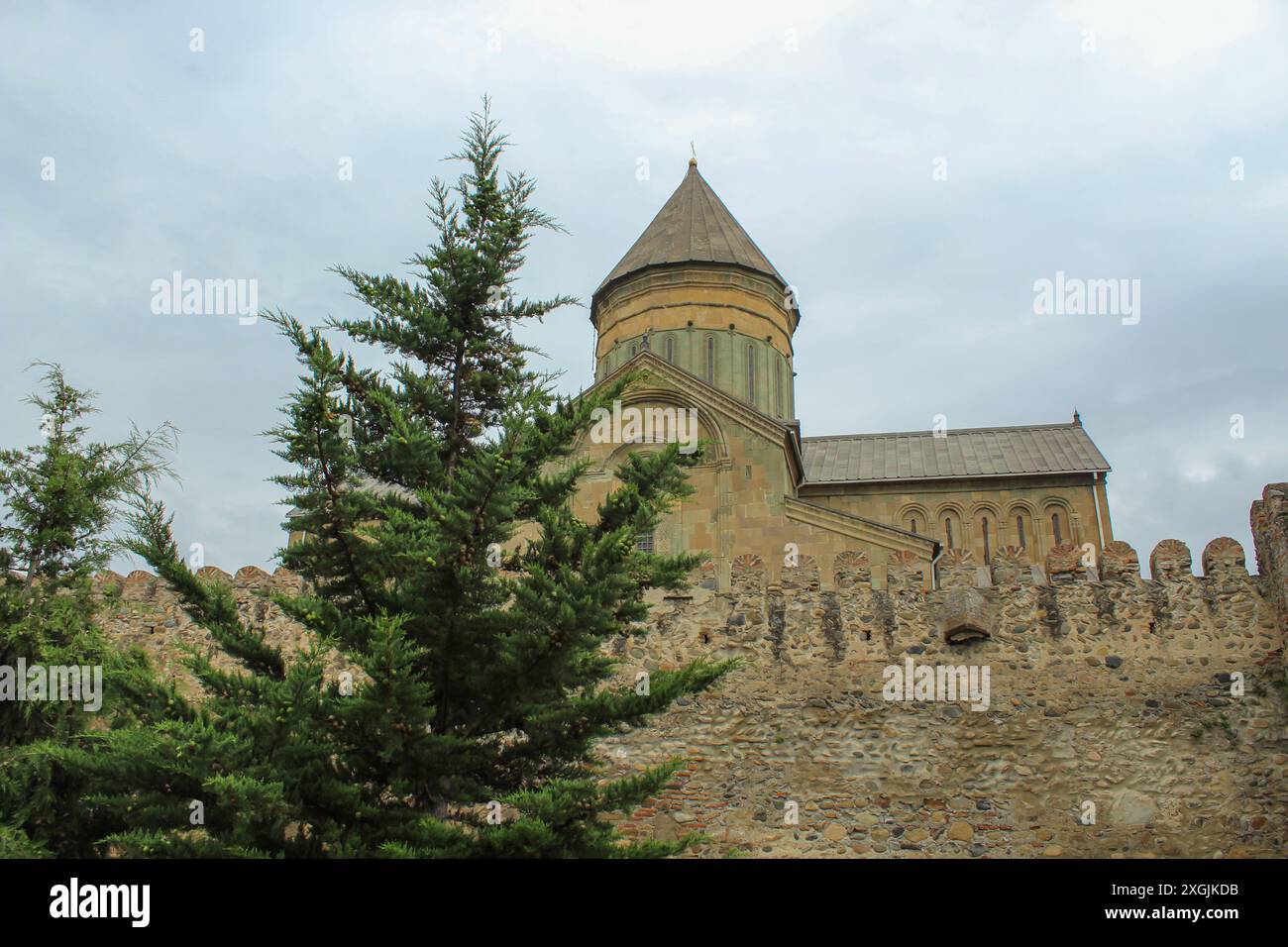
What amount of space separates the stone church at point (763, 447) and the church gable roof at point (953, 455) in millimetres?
40

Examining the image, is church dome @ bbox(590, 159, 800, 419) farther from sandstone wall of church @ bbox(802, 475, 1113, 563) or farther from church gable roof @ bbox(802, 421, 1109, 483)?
sandstone wall of church @ bbox(802, 475, 1113, 563)

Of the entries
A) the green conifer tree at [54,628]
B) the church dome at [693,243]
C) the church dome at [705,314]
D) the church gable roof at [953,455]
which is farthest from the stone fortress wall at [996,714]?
the church dome at [693,243]

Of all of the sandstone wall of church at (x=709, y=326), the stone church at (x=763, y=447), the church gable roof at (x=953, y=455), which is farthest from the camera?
the sandstone wall of church at (x=709, y=326)

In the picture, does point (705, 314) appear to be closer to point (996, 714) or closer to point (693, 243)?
point (693, 243)

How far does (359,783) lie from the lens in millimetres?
6820

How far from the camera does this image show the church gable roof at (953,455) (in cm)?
2019

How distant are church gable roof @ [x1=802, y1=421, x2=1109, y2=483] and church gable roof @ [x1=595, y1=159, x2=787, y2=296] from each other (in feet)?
12.2

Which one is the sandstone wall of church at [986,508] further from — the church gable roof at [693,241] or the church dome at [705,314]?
the church gable roof at [693,241]

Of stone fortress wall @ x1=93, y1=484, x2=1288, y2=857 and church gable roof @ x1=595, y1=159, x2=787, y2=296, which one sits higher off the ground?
church gable roof @ x1=595, y1=159, x2=787, y2=296

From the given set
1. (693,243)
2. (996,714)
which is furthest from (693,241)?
(996,714)

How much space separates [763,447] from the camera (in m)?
16.4

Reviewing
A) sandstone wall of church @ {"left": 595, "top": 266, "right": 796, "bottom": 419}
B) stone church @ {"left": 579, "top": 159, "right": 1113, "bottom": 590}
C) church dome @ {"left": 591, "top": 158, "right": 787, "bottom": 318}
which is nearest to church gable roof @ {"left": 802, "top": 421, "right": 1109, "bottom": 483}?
stone church @ {"left": 579, "top": 159, "right": 1113, "bottom": 590}

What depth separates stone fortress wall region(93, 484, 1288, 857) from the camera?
921 cm
